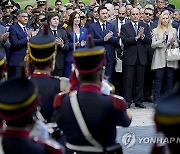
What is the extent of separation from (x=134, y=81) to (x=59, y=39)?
1.95 meters

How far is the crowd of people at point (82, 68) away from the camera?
3828 mm

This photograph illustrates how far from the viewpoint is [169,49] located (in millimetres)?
11445

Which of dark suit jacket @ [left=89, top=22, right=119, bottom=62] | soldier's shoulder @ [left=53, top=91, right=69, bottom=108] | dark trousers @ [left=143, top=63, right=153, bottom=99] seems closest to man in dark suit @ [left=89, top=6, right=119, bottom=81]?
dark suit jacket @ [left=89, top=22, right=119, bottom=62]

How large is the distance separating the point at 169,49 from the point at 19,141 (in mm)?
8160

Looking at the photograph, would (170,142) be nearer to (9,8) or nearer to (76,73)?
(76,73)

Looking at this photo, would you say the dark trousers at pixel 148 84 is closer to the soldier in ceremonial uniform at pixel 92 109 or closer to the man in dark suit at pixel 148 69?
the man in dark suit at pixel 148 69

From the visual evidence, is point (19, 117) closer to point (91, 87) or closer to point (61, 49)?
point (91, 87)

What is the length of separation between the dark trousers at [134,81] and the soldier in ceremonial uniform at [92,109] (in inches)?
272

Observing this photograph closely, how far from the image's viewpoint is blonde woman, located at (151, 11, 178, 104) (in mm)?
11344

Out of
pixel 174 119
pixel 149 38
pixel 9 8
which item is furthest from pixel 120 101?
pixel 9 8

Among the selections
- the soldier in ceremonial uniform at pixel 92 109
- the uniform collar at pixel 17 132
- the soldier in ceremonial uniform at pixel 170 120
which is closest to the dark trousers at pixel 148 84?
the soldier in ceremonial uniform at pixel 92 109

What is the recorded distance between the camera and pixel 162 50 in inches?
453

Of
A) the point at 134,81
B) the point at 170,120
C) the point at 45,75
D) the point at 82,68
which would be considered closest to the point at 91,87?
the point at 82,68

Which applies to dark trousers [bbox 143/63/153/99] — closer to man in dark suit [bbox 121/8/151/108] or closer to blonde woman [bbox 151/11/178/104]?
blonde woman [bbox 151/11/178/104]
